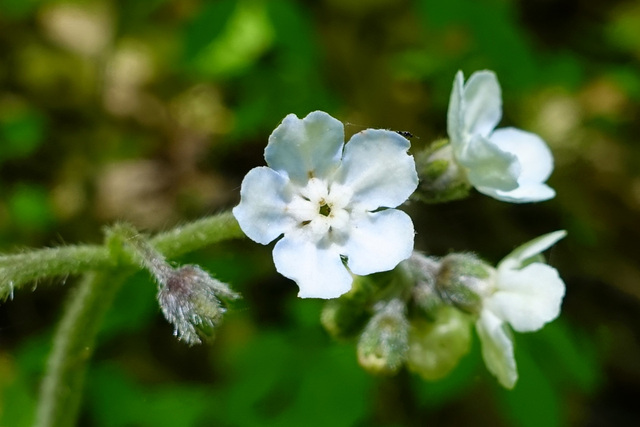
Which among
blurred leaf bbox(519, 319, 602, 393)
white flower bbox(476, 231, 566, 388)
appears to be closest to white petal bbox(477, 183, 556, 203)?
white flower bbox(476, 231, 566, 388)

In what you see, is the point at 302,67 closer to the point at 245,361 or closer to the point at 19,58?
the point at 245,361

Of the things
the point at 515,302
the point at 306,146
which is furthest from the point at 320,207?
the point at 515,302

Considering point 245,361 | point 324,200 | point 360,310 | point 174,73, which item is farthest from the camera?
point 174,73

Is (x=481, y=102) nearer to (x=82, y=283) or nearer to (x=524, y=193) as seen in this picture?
(x=524, y=193)

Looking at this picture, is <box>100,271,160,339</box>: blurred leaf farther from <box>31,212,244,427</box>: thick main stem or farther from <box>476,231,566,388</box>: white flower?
<box>476,231,566,388</box>: white flower

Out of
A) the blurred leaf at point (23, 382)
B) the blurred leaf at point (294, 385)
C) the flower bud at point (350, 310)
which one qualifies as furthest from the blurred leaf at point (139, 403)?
the flower bud at point (350, 310)

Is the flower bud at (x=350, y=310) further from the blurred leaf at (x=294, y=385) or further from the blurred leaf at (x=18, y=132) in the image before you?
the blurred leaf at (x=18, y=132)

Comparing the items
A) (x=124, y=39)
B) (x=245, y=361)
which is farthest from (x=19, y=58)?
(x=245, y=361)

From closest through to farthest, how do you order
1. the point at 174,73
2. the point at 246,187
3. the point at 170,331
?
1. the point at 246,187
2. the point at 170,331
3. the point at 174,73
